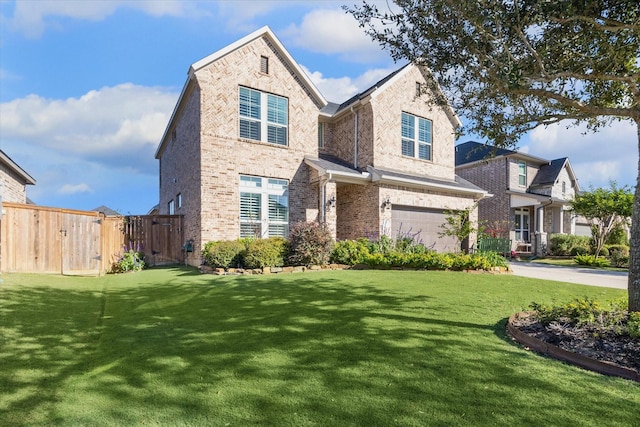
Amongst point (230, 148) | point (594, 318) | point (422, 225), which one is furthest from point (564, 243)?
point (230, 148)

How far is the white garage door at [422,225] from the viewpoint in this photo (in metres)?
15.3

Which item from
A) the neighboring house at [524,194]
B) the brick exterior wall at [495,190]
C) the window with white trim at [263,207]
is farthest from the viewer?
the brick exterior wall at [495,190]

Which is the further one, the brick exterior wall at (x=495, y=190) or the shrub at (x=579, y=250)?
the brick exterior wall at (x=495, y=190)

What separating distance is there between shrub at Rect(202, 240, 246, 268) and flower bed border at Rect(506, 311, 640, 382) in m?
8.53

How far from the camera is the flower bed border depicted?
338cm

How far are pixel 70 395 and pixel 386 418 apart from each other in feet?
9.27

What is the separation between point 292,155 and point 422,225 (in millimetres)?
7065

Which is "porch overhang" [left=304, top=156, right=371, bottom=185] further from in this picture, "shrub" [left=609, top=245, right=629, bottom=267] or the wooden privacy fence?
"shrub" [left=609, top=245, right=629, bottom=267]

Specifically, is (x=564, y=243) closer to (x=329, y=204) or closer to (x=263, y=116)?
Result: (x=329, y=204)

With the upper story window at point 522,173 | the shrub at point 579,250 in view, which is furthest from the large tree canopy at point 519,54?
the upper story window at point 522,173

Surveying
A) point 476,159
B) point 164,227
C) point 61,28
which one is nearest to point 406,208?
point 164,227

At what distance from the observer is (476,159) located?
24.9 meters

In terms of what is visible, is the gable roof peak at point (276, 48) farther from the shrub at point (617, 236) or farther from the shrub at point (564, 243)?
the shrub at point (617, 236)

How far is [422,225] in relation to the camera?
16172mm
